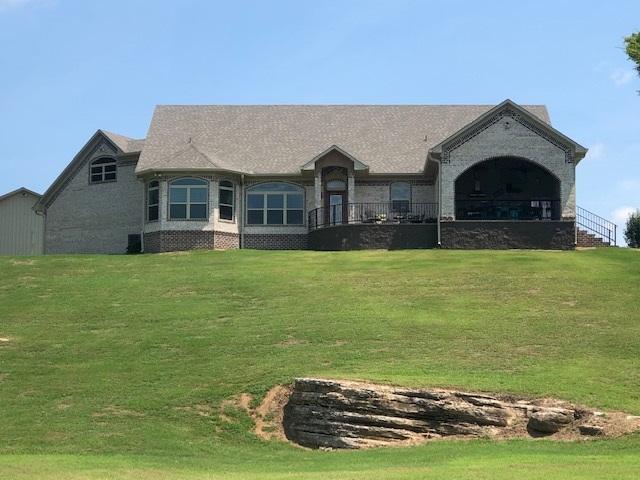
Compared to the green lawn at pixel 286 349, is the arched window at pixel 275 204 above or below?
above

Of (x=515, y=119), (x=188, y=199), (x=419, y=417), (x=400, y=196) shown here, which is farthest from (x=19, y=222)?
(x=419, y=417)

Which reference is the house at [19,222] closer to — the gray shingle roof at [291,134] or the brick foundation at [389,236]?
the gray shingle roof at [291,134]

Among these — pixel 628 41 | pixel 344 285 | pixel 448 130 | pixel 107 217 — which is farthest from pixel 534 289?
pixel 107 217

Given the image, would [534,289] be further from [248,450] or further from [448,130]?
[448,130]

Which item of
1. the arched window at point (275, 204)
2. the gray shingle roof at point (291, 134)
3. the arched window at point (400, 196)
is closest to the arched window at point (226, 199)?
the gray shingle roof at point (291, 134)

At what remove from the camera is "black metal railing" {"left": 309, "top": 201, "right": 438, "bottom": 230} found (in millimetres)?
47531

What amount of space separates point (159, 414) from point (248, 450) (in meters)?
2.82

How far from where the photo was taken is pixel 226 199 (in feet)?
158

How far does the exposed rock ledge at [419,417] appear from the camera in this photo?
66.1 ft

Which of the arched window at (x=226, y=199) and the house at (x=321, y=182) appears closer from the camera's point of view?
the house at (x=321, y=182)

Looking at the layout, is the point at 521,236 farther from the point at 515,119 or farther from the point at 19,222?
the point at 19,222

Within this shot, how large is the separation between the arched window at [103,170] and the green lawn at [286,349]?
10.2 metres

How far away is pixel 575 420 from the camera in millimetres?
20234

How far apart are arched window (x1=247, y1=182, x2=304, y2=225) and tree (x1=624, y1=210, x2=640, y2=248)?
22.2 metres
